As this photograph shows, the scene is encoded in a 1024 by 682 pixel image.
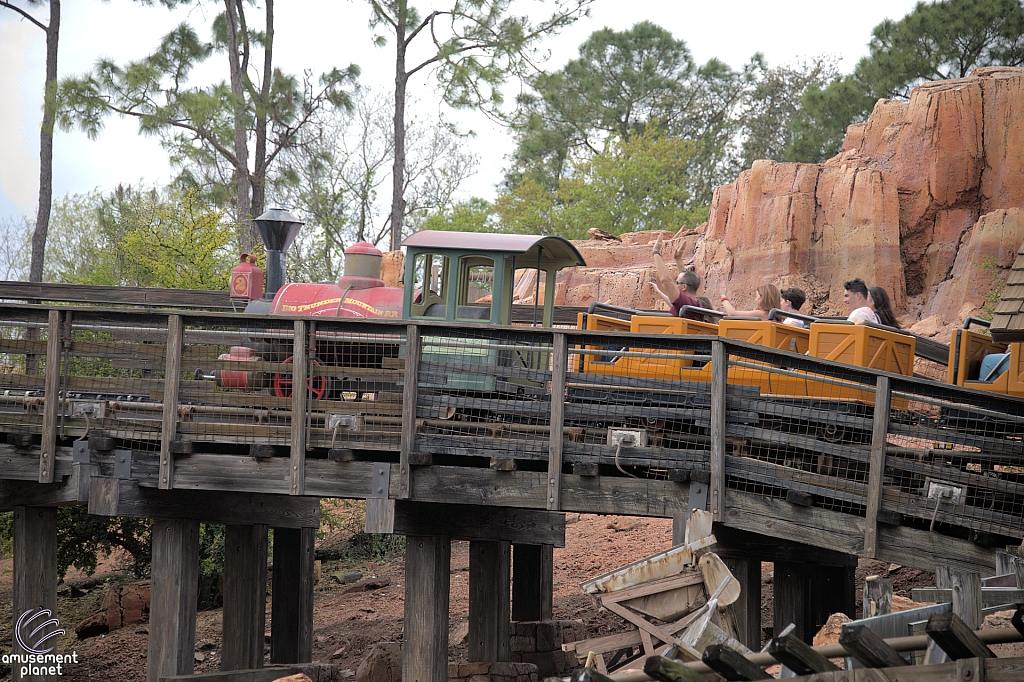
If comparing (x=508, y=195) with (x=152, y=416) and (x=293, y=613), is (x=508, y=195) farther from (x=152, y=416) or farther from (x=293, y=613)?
(x=152, y=416)

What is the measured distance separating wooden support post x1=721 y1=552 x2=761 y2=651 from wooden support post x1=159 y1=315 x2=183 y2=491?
15.2 feet

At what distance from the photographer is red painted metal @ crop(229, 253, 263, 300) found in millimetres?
11203

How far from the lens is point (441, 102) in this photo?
2625 cm

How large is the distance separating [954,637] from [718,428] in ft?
9.50

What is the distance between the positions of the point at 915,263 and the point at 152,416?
1884cm

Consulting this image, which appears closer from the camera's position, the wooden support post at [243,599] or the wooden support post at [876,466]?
the wooden support post at [876,466]

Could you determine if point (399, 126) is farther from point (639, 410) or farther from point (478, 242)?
point (639, 410)

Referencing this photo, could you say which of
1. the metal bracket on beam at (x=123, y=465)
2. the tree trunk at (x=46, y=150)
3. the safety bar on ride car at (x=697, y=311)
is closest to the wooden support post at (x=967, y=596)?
the safety bar on ride car at (x=697, y=311)

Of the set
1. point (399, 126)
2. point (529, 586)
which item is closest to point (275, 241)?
point (529, 586)

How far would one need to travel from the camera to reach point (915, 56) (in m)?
27.5

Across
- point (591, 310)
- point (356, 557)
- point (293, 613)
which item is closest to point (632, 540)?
point (356, 557)

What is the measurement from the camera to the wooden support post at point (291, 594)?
12086mm

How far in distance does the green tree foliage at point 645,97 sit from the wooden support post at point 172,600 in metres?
Answer: 29.1

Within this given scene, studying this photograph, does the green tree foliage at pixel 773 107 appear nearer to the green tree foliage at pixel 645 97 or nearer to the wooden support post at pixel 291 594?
the green tree foliage at pixel 645 97
